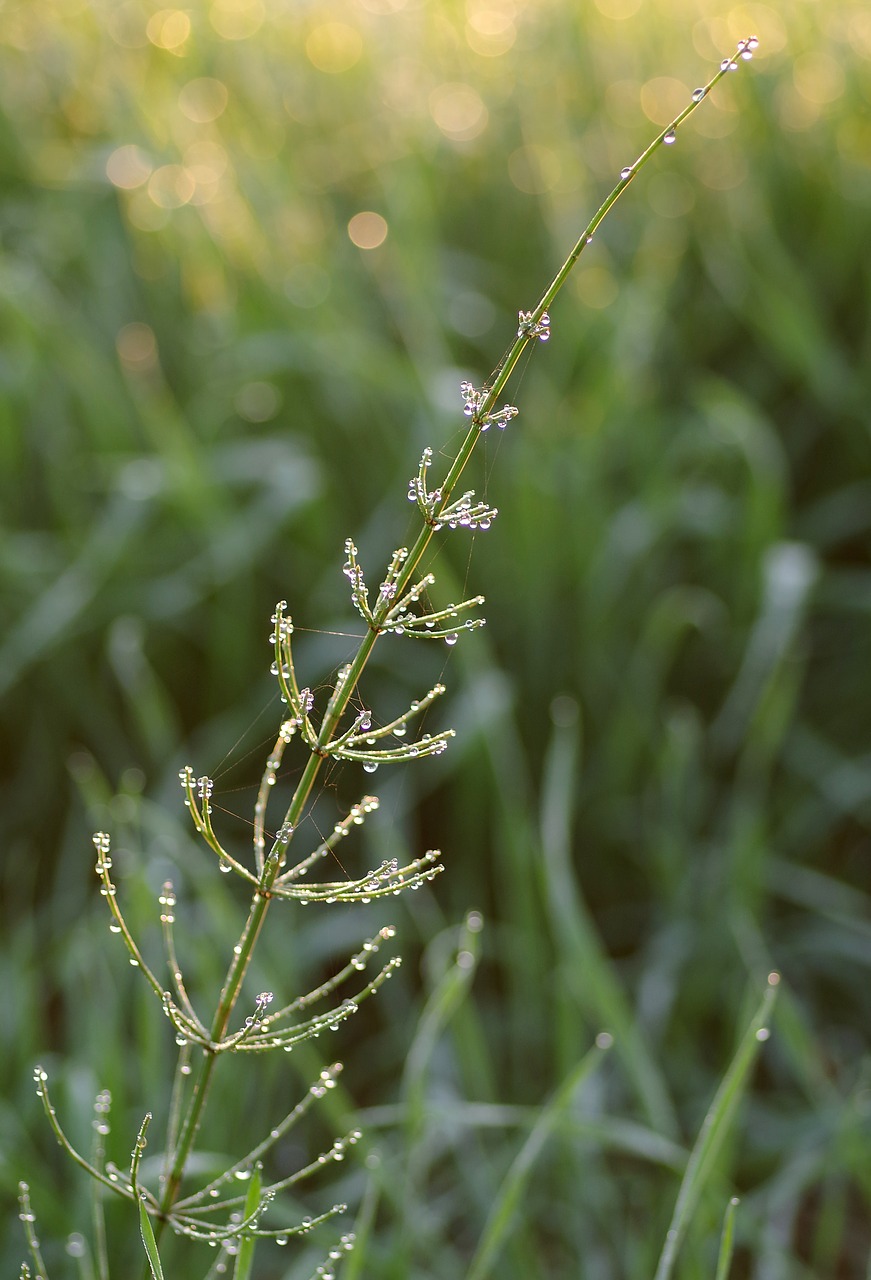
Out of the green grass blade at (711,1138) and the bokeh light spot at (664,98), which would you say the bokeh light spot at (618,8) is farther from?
the green grass blade at (711,1138)

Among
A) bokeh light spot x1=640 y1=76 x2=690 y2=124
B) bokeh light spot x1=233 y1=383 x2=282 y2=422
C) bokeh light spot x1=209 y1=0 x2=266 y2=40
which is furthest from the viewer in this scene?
bokeh light spot x1=209 y1=0 x2=266 y2=40

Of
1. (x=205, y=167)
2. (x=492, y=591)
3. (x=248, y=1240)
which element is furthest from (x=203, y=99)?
(x=248, y=1240)

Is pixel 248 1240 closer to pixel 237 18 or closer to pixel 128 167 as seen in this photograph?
pixel 128 167

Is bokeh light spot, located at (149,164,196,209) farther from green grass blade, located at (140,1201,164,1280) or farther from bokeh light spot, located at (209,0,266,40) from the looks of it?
green grass blade, located at (140,1201,164,1280)

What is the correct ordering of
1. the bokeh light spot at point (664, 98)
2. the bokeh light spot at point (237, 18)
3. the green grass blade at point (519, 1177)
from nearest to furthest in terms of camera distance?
the green grass blade at point (519, 1177)
the bokeh light spot at point (664, 98)
the bokeh light spot at point (237, 18)

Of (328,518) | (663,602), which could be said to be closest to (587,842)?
(663,602)

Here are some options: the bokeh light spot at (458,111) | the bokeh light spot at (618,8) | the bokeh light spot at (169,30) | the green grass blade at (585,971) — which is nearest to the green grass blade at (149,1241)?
the green grass blade at (585,971)

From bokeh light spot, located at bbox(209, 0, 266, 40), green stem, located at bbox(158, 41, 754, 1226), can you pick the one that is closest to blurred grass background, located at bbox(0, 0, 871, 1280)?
bokeh light spot, located at bbox(209, 0, 266, 40)
